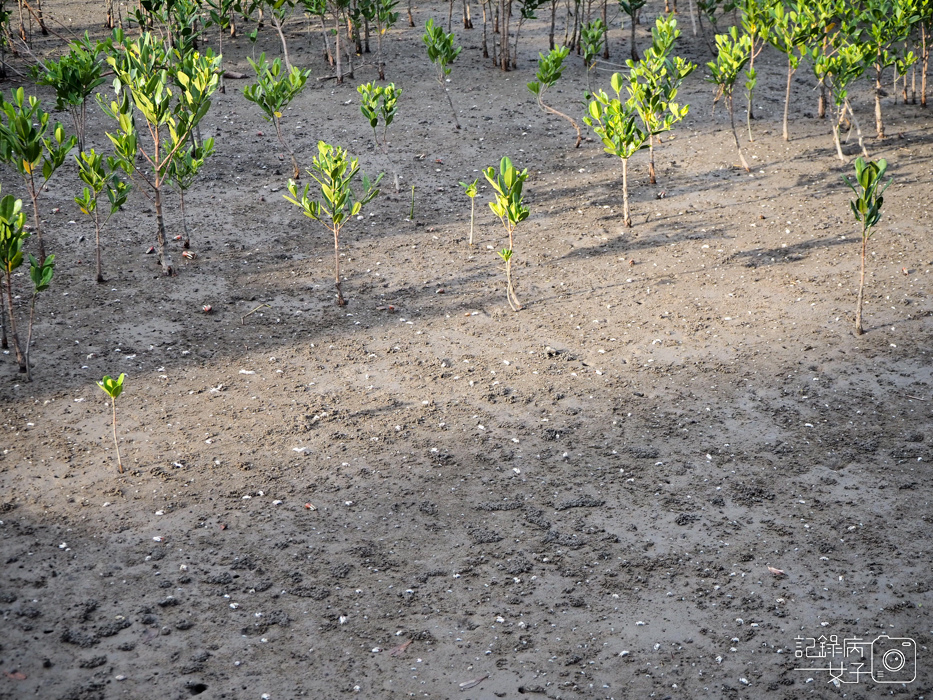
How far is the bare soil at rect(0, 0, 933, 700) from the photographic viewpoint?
4367 millimetres

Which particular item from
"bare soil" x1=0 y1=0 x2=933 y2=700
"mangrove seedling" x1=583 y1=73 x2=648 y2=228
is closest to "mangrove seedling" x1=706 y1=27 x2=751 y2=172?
"bare soil" x1=0 y1=0 x2=933 y2=700

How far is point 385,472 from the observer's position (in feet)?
18.4

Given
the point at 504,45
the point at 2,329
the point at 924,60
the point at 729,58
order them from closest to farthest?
the point at 2,329 → the point at 729,58 → the point at 924,60 → the point at 504,45

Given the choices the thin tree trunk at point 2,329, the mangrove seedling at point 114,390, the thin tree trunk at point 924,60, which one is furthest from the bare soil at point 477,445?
the thin tree trunk at point 924,60

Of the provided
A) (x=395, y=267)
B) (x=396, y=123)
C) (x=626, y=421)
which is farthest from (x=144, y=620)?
(x=396, y=123)

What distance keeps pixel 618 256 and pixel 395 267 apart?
208 centimetres

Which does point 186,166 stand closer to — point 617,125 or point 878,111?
point 617,125

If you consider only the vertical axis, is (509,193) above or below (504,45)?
below

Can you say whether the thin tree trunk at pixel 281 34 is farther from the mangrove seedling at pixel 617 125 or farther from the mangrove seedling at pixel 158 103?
the mangrove seedling at pixel 617 125

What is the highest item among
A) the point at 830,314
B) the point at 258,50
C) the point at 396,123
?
the point at 258,50

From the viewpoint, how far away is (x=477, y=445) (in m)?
5.87

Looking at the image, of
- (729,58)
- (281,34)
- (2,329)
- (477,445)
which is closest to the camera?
(477,445)

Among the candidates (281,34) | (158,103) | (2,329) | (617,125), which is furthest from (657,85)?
(2,329)

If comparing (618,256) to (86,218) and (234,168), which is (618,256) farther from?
(86,218)
